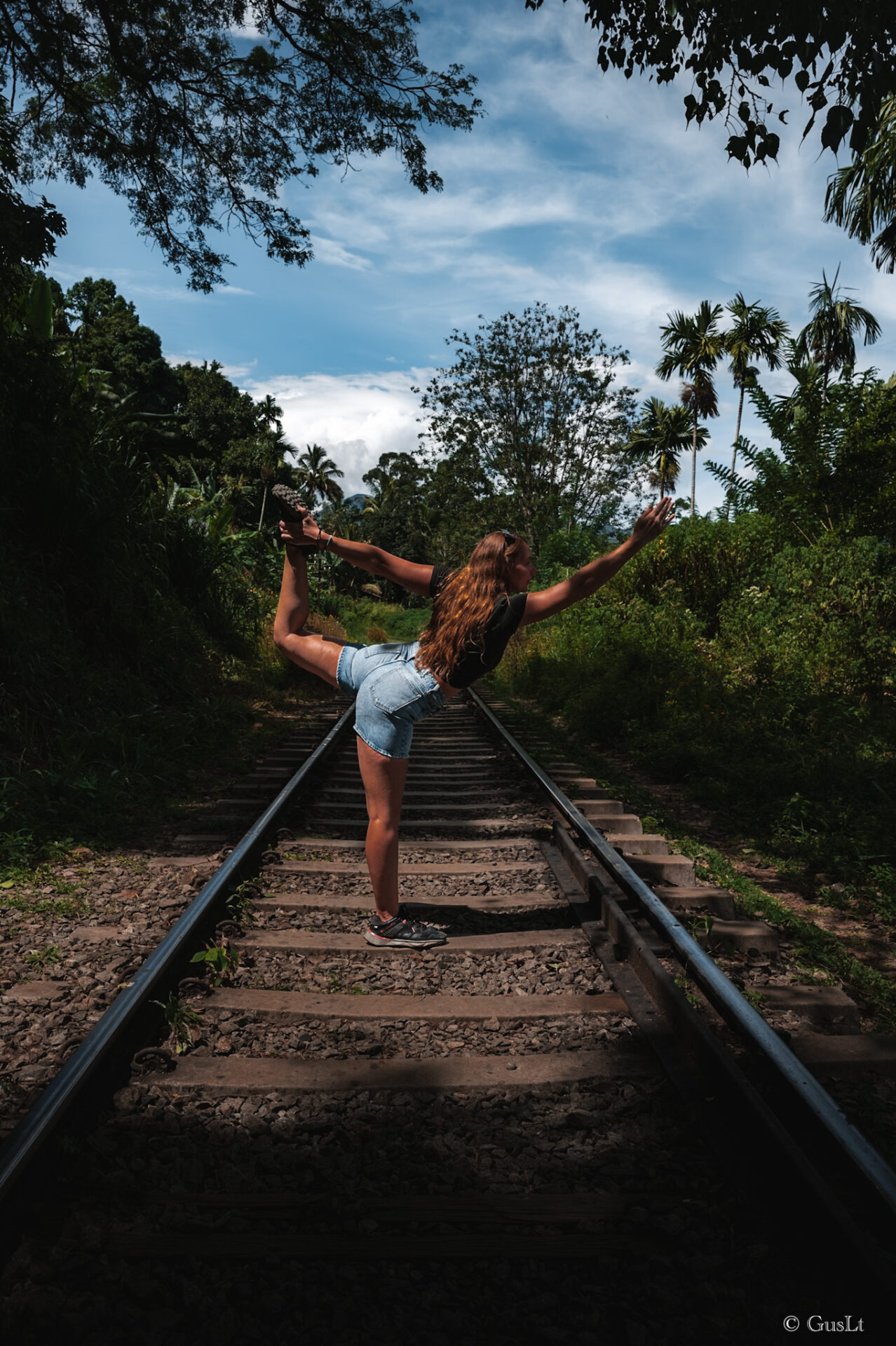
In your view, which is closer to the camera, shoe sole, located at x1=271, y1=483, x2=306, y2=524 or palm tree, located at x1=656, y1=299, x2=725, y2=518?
shoe sole, located at x1=271, y1=483, x2=306, y2=524

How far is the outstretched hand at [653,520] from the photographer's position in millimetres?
3031

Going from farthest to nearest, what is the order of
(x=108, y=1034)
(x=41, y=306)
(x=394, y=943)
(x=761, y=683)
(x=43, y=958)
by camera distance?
(x=41, y=306)
(x=761, y=683)
(x=394, y=943)
(x=43, y=958)
(x=108, y=1034)

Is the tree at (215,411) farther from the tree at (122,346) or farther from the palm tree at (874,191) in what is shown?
the palm tree at (874,191)

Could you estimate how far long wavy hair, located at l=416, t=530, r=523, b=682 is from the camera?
9.91 feet

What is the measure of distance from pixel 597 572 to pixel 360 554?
0.90m

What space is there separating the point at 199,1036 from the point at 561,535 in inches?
800

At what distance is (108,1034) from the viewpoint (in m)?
2.37

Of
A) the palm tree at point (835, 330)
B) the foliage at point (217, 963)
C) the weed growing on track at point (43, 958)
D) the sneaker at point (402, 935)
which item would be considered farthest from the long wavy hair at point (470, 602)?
the palm tree at point (835, 330)

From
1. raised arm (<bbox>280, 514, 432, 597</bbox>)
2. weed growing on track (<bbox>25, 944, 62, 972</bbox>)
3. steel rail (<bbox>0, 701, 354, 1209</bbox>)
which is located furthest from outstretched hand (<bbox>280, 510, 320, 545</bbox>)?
weed growing on track (<bbox>25, 944, 62, 972</bbox>)

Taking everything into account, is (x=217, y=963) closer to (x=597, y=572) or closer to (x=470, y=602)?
(x=470, y=602)

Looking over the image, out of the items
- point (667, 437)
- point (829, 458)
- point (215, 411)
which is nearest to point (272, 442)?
point (215, 411)

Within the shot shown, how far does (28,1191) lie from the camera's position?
6.09 ft

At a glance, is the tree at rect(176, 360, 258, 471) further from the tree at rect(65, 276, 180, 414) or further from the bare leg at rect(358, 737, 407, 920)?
the bare leg at rect(358, 737, 407, 920)

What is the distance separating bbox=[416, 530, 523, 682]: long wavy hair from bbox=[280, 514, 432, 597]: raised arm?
12cm
